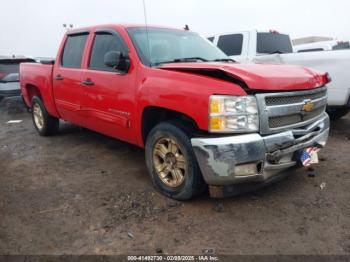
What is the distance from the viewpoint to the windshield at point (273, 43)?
760 centimetres

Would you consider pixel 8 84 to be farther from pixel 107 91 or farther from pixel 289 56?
pixel 289 56

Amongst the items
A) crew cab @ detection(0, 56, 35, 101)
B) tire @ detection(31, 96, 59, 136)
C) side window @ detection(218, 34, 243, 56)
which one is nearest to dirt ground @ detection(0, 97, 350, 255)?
tire @ detection(31, 96, 59, 136)

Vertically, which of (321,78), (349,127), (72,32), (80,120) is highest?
(72,32)

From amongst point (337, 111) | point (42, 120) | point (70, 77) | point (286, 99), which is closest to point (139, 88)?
point (286, 99)

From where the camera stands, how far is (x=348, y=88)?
5637 mm

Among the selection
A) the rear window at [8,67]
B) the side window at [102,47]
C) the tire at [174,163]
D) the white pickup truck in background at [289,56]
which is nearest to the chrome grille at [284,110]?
the tire at [174,163]

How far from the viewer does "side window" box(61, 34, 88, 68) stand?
4995mm

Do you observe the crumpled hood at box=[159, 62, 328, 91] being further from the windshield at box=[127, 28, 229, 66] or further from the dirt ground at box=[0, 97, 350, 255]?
the dirt ground at box=[0, 97, 350, 255]

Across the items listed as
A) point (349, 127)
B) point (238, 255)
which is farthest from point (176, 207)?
point (349, 127)

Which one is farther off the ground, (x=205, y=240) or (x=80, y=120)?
(x=80, y=120)

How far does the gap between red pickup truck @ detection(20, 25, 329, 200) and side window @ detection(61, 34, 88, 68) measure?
0.56 feet

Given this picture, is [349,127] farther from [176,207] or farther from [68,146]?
[68,146]

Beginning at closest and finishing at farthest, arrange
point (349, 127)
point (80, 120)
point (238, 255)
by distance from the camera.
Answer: point (238, 255), point (80, 120), point (349, 127)

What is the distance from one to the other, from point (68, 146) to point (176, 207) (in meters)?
2.99
